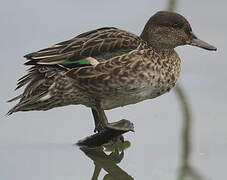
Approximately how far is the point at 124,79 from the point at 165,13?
28.4 inches

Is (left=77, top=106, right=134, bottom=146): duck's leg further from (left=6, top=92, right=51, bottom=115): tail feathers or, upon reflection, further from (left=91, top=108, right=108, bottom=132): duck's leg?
(left=6, top=92, right=51, bottom=115): tail feathers

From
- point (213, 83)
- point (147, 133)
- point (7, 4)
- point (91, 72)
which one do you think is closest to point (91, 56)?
point (91, 72)

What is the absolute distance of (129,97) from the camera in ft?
28.6

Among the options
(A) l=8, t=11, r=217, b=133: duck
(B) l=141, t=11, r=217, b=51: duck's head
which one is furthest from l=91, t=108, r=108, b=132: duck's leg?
(B) l=141, t=11, r=217, b=51: duck's head

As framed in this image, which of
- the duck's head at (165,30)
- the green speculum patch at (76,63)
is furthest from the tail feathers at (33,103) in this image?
the duck's head at (165,30)

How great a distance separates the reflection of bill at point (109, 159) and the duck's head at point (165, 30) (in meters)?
0.76

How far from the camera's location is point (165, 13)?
912 centimetres

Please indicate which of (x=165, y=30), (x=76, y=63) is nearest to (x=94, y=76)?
(x=76, y=63)

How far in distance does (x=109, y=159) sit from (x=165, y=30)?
3.48ft

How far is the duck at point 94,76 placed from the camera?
8.65m

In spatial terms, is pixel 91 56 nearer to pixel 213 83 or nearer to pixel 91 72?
pixel 91 72

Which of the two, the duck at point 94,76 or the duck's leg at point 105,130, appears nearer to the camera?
the duck's leg at point 105,130

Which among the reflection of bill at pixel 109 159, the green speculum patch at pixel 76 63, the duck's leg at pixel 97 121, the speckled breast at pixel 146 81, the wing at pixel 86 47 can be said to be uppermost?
the wing at pixel 86 47

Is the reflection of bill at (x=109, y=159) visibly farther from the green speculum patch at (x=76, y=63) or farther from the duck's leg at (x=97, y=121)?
the green speculum patch at (x=76, y=63)
